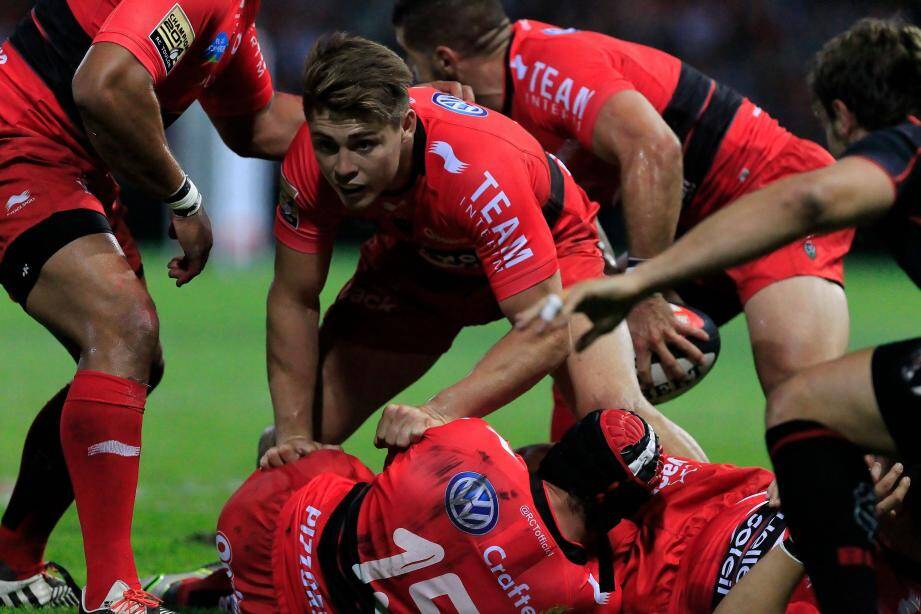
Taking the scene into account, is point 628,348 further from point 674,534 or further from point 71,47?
point 71,47

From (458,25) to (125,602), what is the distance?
9.02 ft

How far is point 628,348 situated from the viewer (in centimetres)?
434

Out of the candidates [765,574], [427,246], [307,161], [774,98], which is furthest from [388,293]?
[774,98]

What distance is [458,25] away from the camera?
5.23 m

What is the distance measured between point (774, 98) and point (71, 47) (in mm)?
14356

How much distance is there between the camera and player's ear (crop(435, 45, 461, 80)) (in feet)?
17.3

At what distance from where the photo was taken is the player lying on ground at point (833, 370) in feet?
8.14

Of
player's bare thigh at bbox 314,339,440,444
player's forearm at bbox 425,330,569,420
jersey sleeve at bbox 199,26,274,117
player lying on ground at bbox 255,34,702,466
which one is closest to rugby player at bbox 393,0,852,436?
player lying on ground at bbox 255,34,702,466

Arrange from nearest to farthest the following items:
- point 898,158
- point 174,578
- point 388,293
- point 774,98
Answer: point 898,158, point 174,578, point 388,293, point 774,98

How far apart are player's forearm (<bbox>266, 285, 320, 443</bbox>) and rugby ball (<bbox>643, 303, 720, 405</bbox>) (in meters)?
1.23

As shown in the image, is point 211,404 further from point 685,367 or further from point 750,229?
point 750,229

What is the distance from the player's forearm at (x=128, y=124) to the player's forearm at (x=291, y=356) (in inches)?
27.8

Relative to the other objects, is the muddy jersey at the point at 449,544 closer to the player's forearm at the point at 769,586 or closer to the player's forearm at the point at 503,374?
the player's forearm at the point at 503,374

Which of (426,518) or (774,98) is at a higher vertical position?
(426,518)
